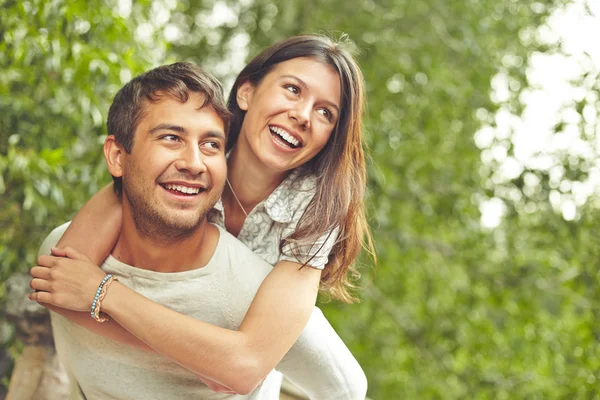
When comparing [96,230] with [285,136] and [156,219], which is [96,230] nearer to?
[156,219]

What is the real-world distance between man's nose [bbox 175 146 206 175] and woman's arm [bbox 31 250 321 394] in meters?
0.32

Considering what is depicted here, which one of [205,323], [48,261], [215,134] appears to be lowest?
[205,323]

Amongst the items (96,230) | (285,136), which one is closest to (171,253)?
(96,230)

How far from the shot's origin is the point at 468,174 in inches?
161

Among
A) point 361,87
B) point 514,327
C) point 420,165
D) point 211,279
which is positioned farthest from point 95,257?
point 514,327

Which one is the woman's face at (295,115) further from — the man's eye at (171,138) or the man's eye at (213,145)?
the man's eye at (171,138)

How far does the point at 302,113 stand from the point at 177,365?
757 mm

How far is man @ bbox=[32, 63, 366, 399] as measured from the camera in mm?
1688

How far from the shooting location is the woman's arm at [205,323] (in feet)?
5.17

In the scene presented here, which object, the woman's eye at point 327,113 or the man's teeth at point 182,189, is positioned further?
the woman's eye at point 327,113

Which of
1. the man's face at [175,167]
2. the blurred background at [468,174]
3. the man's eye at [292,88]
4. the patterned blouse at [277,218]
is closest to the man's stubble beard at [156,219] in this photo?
the man's face at [175,167]

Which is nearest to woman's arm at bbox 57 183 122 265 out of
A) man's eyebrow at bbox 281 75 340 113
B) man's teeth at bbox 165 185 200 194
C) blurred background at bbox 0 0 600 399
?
man's teeth at bbox 165 185 200 194

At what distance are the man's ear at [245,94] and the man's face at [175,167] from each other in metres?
0.34

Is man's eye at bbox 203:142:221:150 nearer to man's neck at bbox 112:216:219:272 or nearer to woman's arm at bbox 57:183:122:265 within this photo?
man's neck at bbox 112:216:219:272
